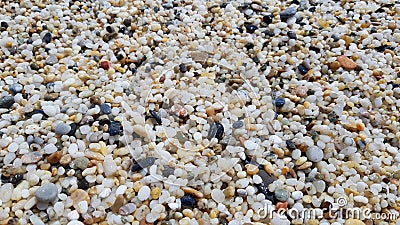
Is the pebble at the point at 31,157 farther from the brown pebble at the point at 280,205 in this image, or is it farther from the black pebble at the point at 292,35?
the black pebble at the point at 292,35

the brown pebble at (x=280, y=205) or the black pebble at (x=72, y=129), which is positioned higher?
the black pebble at (x=72, y=129)

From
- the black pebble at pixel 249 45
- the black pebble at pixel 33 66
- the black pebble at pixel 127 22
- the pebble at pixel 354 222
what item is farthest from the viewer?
the black pebble at pixel 127 22

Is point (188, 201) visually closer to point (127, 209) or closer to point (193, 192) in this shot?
point (193, 192)

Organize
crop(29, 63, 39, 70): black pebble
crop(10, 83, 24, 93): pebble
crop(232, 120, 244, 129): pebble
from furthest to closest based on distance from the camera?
crop(29, 63, 39, 70): black pebble
crop(10, 83, 24, 93): pebble
crop(232, 120, 244, 129): pebble

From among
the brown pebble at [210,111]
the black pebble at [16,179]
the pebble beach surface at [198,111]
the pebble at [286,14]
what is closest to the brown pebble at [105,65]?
the pebble beach surface at [198,111]

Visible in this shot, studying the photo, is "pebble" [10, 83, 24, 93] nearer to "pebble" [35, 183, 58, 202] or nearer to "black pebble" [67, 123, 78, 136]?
"black pebble" [67, 123, 78, 136]

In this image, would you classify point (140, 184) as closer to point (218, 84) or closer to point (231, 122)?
point (231, 122)

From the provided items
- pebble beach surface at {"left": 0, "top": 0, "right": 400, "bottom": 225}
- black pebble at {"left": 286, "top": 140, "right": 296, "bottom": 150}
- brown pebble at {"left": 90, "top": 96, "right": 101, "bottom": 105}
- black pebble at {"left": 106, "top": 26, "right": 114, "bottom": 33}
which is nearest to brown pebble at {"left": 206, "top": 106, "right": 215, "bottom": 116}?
pebble beach surface at {"left": 0, "top": 0, "right": 400, "bottom": 225}

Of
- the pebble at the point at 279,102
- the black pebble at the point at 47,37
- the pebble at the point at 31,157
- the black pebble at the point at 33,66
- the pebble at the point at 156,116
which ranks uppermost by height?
the black pebble at the point at 47,37
